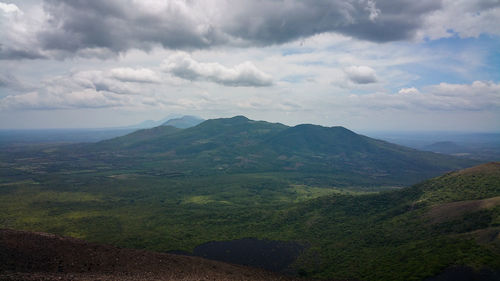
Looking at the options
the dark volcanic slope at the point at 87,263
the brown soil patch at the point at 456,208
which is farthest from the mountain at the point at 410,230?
the dark volcanic slope at the point at 87,263

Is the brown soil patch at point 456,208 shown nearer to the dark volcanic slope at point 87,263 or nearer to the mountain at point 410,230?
the mountain at point 410,230

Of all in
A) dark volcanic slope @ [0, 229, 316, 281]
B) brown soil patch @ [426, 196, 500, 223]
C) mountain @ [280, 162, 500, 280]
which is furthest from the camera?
brown soil patch @ [426, 196, 500, 223]

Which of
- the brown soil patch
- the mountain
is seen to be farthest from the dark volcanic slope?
the brown soil patch

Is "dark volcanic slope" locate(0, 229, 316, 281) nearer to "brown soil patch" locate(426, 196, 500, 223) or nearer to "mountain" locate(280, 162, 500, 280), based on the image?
"mountain" locate(280, 162, 500, 280)

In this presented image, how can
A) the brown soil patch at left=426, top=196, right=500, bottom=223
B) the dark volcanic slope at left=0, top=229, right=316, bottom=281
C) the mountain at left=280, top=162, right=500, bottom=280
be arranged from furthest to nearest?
the brown soil patch at left=426, top=196, right=500, bottom=223
the mountain at left=280, top=162, right=500, bottom=280
the dark volcanic slope at left=0, top=229, right=316, bottom=281

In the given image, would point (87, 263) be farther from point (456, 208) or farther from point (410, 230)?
point (456, 208)

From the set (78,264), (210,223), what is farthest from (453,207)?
(78,264)
